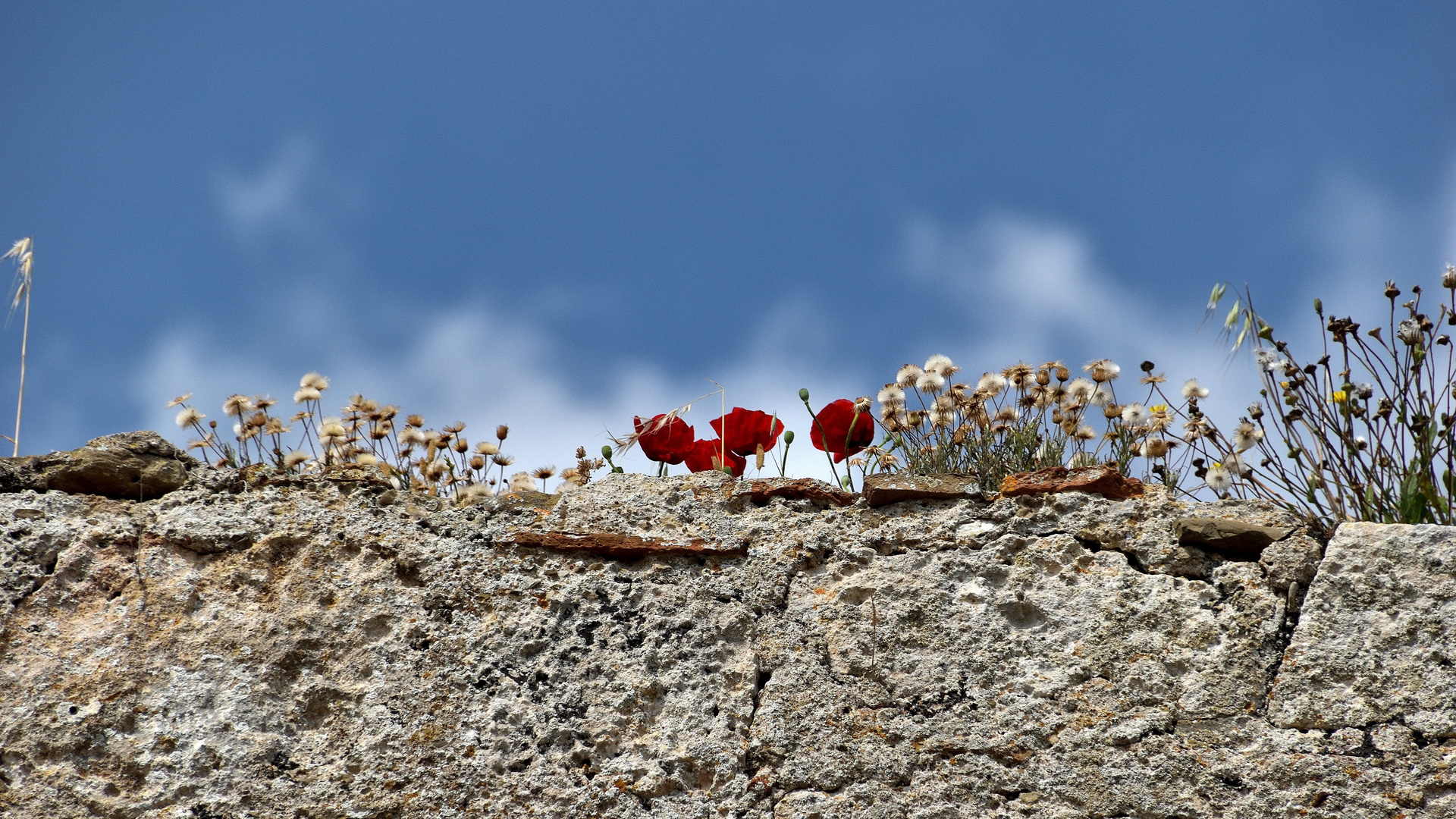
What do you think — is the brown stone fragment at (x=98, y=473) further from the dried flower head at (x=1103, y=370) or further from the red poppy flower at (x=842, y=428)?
the dried flower head at (x=1103, y=370)

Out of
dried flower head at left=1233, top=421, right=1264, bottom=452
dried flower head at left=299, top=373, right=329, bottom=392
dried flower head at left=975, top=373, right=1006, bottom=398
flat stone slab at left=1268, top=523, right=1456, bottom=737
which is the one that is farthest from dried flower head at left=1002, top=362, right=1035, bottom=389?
dried flower head at left=299, top=373, right=329, bottom=392

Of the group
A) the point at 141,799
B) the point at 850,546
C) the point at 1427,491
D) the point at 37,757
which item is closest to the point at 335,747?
the point at 141,799

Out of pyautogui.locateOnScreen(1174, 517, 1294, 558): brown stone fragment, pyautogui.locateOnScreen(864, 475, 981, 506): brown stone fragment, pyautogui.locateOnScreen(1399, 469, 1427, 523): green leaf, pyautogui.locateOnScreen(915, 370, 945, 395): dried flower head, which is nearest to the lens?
pyautogui.locateOnScreen(1174, 517, 1294, 558): brown stone fragment

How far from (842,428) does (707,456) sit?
0.44m

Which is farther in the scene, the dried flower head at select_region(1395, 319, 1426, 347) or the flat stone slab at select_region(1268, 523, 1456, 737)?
the dried flower head at select_region(1395, 319, 1426, 347)

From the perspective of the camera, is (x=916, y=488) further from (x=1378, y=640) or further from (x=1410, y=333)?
(x=1410, y=333)

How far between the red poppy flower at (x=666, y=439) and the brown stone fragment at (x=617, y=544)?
682mm

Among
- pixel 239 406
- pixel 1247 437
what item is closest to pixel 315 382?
pixel 239 406

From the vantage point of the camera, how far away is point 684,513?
8.88 feet

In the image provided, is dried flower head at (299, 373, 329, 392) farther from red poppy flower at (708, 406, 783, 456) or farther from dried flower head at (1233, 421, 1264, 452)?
dried flower head at (1233, 421, 1264, 452)

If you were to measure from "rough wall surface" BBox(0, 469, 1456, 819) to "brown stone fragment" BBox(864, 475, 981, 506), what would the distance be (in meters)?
0.03

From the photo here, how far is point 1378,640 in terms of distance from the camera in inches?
88.7

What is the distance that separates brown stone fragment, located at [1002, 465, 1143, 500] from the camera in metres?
2.60

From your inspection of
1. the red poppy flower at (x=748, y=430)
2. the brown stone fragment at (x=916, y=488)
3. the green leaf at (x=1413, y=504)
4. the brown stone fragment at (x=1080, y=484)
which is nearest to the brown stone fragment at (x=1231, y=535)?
the brown stone fragment at (x=1080, y=484)
